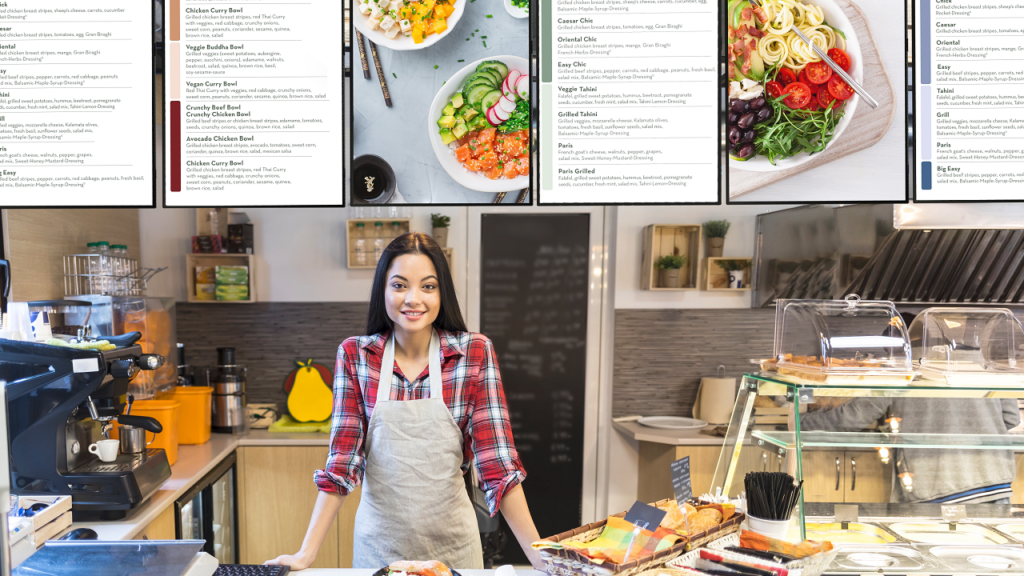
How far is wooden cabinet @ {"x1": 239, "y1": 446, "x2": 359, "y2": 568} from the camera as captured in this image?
136 inches

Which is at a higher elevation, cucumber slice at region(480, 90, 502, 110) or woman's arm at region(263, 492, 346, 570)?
cucumber slice at region(480, 90, 502, 110)

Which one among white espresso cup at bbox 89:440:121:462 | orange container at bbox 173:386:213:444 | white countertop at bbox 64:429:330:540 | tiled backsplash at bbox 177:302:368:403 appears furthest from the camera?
tiled backsplash at bbox 177:302:368:403

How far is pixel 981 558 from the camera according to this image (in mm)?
1549

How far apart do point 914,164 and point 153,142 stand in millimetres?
1938

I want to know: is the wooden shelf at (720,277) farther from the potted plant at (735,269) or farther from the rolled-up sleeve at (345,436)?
the rolled-up sleeve at (345,436)

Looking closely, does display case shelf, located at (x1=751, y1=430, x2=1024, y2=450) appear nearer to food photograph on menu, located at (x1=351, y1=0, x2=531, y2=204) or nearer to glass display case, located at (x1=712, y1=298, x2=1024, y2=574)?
glass display case, located at (x1=712, y1=298, x2=1024, y2=574)

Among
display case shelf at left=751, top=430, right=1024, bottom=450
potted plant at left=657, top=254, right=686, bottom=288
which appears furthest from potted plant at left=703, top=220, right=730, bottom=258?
display case shelf at left=751, top=430, right=1024, bottom=450

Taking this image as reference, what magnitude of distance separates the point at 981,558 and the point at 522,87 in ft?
5.37

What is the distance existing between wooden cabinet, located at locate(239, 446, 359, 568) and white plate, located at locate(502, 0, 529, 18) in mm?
2676

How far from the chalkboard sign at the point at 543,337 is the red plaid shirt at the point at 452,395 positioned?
217cm

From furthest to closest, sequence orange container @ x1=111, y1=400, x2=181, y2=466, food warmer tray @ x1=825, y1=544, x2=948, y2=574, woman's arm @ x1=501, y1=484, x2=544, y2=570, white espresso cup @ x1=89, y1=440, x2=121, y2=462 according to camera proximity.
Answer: orange container @ x1=111, y1=400, x2=181, y2=466 → white espresso cup @ x1=89, y1=440, x2=121, y2=462 → woman's arm @ x1=501, y1=484, x2=544, y2=570 → food warmer tray @ x1=825, y1=544, x2=948, y2=574

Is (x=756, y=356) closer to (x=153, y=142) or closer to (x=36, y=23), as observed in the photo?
(x=153, y=142)

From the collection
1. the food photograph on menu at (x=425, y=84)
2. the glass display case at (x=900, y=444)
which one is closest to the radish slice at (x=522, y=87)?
the food photograph on menu at (x=425, y=84)

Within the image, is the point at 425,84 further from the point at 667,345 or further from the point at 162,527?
the point at 667,345
